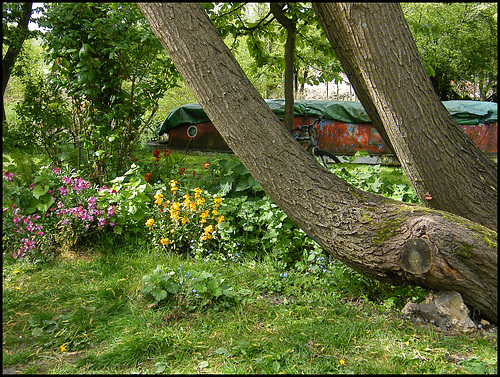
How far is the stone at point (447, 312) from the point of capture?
2641 mm

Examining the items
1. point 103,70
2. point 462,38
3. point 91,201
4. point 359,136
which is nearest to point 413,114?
point 91,201

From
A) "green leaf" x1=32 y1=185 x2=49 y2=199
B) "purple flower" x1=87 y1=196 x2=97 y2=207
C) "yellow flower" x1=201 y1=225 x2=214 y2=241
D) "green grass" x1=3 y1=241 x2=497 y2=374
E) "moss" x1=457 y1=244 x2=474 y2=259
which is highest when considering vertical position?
"green leaf" x1=32 y1=185 x2=49 y2=199

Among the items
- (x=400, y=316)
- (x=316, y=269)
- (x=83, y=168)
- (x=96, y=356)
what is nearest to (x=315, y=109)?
(x=83, y=168)

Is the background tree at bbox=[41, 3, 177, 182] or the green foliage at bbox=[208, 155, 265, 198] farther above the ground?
the background tree at bbox=[41, 3, 177, 182]

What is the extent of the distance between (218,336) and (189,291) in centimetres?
45

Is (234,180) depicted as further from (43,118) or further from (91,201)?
(43,118)

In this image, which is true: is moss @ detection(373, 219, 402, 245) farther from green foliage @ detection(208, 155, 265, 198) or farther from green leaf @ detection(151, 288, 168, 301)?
green foliage @ detection(208, 155, 265, 198)

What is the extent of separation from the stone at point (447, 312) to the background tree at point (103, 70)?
3.71 metres

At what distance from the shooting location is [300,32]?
6.27 meters

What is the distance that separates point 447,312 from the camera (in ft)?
8.77

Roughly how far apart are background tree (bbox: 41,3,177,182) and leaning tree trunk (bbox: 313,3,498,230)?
8.78 ft

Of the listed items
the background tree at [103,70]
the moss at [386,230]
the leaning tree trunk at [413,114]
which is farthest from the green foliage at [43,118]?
the moss at [386,230]

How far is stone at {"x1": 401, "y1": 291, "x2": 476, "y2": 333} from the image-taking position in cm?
264

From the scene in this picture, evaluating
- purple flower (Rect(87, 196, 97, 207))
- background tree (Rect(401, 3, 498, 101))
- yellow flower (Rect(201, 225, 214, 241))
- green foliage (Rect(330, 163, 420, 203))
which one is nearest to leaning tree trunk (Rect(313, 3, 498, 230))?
green foliage (Rect(330, 163, 420, 203))
